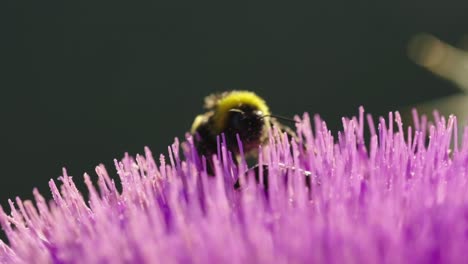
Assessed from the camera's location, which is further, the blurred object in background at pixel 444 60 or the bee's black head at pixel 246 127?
the blurred object in background at pixel 444 60

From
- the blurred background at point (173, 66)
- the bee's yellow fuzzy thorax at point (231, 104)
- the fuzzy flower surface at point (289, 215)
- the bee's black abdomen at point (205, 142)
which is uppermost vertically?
the blurred background at point (173, 66)

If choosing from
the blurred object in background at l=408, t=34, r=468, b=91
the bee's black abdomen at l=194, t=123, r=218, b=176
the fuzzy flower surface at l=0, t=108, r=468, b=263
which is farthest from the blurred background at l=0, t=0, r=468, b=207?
the fuzzy flower surface at l=0, t=108, r=468, b=263

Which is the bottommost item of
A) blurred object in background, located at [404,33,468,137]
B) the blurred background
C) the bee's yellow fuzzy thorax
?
the bee's yellow fuzzy thorax

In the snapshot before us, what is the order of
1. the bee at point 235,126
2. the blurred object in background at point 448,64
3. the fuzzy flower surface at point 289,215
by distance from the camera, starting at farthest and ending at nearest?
1. the blurred object in background at point 448,64
2. the bee at point 235,126
3. the fuzzy flower surface at point 289,215

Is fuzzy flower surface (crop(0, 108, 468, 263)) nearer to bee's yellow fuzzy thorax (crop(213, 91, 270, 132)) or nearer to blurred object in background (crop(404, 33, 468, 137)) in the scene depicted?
bee's yellow fuzzy thorax (crop(213, 91, 270, 132))

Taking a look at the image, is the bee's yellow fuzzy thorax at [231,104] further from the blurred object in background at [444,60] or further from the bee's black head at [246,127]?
the blurred object in background at [444,60]

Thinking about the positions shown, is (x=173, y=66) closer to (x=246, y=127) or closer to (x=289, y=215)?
(x=246, y=127)

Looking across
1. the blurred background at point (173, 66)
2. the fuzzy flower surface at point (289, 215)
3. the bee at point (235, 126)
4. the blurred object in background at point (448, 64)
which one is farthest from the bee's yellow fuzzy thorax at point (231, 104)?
the blurred background at point (173, 66)
